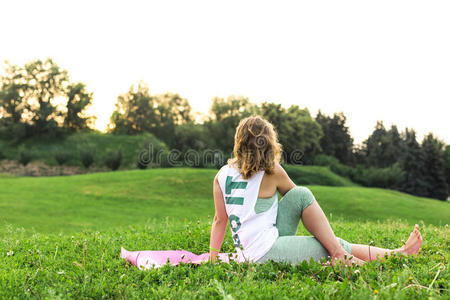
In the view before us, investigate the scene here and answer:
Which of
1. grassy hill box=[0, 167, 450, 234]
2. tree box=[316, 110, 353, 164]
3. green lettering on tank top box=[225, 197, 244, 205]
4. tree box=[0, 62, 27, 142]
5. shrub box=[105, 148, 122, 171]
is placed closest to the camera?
green lettering on tank top box=[225, 197, 244, 205]

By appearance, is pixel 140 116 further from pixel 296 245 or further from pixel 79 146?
pixel 296 245

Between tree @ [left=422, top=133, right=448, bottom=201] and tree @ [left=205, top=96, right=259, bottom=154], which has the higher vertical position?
tree @ [left=205, top=96, right=259, bottom=154]

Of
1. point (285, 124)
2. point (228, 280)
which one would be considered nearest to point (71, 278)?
point (228, 280)

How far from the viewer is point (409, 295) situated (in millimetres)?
2637

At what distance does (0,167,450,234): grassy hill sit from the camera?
15.1 metres

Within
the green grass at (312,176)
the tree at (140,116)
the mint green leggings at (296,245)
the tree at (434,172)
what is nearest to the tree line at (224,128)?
the tree at (434,172)

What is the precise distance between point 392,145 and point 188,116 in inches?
1353

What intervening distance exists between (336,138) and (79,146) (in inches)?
1562

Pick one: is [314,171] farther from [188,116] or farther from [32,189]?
[188,116]

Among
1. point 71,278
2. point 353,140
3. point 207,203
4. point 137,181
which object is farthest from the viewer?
point 353,140

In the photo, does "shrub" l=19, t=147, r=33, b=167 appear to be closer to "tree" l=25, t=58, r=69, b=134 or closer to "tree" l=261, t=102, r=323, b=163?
"tree" l=25, t=58, r=69, b=134

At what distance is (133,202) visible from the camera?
2017cm

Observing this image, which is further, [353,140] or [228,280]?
[353,140]

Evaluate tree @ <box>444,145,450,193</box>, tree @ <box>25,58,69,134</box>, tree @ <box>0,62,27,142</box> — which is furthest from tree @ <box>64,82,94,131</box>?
tree @ <box>444,145,450,193</box>
